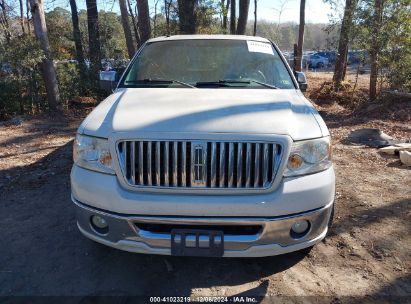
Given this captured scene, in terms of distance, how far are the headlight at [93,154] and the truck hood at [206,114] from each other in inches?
2.4

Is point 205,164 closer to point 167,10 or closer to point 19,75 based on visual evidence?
point 19,75

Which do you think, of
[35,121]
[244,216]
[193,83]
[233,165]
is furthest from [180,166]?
[35,121]

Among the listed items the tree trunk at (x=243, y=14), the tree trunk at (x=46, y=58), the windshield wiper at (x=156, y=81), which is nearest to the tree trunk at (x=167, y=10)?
the tree trunk at (x=243, y=14)

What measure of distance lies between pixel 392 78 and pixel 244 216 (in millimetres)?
9274

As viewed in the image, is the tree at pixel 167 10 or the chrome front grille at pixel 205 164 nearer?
the chrome front grille at pixel 205 164

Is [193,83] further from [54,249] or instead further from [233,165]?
[54,249]

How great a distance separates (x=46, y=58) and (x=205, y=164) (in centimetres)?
931

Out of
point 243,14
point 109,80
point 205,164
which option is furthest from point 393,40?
point 205,164

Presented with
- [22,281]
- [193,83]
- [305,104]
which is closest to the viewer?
[22,281]

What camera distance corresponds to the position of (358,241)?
145 inches

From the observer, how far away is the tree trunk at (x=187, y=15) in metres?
14.3

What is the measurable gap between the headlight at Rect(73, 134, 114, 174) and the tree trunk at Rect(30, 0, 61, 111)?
8585 millimetres

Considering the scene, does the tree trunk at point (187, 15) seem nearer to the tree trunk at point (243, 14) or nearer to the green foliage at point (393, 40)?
the tree trunk at point (243, 14)

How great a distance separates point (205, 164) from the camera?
269 centimetres
